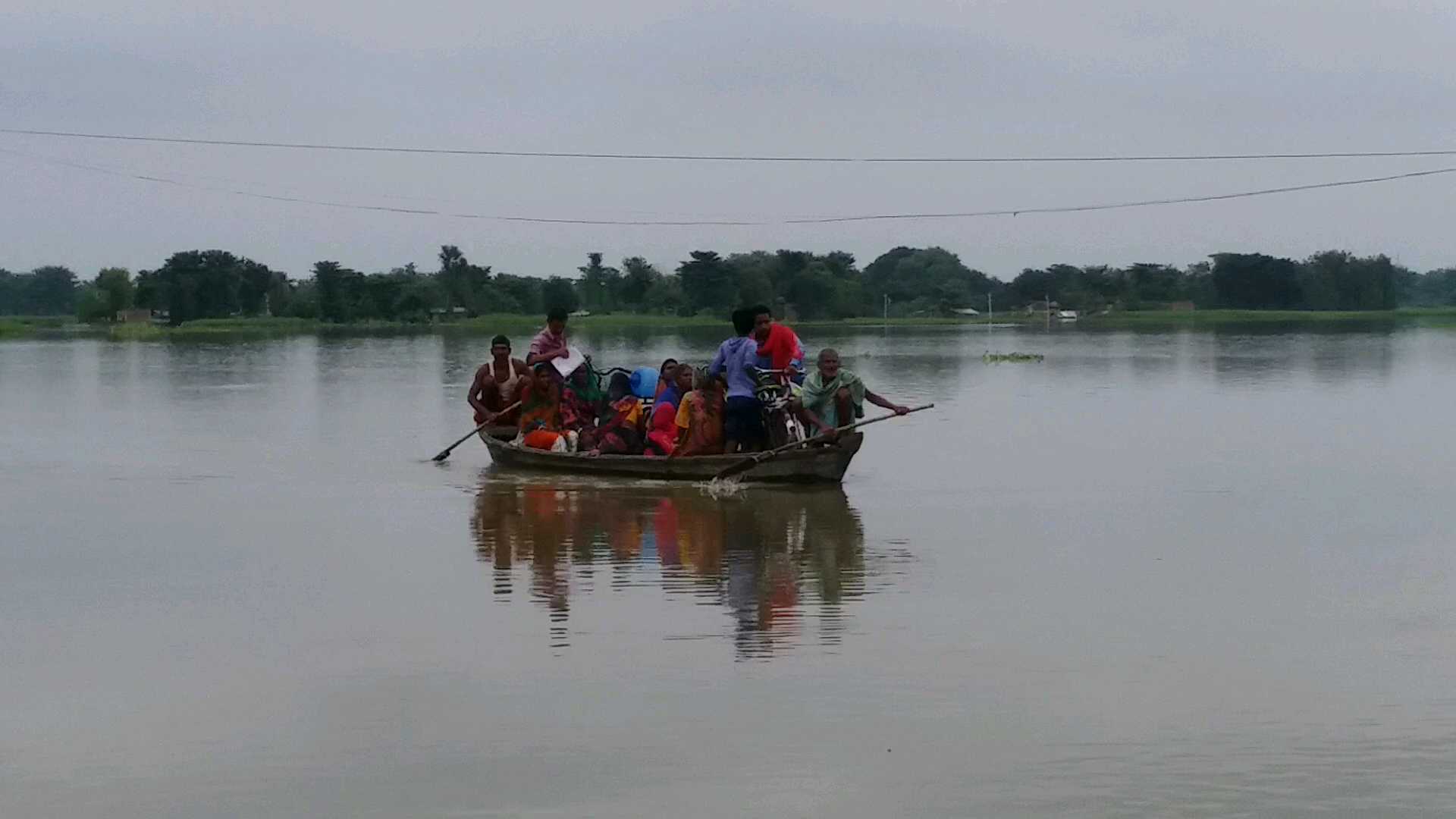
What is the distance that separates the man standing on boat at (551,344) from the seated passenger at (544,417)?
0.11 meters

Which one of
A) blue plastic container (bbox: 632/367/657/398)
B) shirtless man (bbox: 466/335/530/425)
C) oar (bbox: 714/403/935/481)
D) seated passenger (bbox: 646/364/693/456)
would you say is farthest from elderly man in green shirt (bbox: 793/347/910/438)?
shirtless man (bbox: 466/335/530/425)

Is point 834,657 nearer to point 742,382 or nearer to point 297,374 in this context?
point 742,382

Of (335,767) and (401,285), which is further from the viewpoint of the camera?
(401,285)

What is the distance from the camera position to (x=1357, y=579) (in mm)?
12320

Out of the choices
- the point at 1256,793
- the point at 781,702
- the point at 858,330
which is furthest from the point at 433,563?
the point at 858,330

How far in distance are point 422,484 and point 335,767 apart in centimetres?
1134

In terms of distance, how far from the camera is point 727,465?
16.5 m

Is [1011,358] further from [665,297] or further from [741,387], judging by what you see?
[665,297]

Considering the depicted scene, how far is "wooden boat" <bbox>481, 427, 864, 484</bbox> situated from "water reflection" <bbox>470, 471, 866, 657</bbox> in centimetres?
14

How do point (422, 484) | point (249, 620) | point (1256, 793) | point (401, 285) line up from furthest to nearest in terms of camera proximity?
point (401, 285)
point (422, 484)
point (249, 620)
point (1256, 793)

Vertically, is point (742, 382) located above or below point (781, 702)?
above

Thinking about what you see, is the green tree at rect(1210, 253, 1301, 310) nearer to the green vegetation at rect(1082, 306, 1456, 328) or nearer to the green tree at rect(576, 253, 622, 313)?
the green vegetation at rect(1082, 306, 1456, 328)

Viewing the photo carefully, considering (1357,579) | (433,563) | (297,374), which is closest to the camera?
(1357,579)

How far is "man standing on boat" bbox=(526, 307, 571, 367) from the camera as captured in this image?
17.9m
